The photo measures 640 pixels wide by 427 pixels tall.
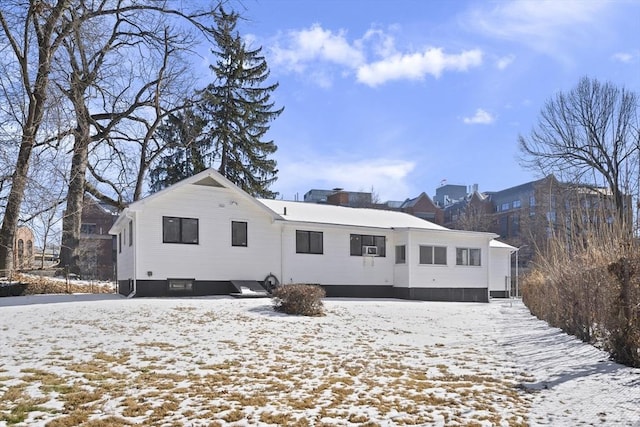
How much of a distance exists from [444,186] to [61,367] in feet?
255

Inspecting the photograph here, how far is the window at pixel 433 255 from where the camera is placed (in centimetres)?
2370

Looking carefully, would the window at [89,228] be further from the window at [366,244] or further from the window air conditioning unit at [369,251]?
the window air conditioning unit at [369,251]

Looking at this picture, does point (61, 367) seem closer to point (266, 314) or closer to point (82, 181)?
point (266, 314)

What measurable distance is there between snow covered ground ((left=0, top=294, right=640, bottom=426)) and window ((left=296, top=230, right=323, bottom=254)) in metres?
7.22

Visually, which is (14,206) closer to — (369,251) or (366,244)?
(366,244)

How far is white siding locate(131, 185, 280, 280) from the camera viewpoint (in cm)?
1802

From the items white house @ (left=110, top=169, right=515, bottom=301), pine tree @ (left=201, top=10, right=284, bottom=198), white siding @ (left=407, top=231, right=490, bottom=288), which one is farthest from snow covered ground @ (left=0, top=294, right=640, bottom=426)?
pine tree @ (left=201, top=10, right=284, bottom=198)

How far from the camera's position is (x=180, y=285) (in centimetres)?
1852

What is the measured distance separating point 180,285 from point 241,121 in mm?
19900

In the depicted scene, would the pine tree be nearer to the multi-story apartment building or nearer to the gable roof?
the multi-story apartment building

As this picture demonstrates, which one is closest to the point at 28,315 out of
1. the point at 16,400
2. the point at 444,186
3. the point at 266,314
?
the point at 266,314

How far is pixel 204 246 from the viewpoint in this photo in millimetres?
18953

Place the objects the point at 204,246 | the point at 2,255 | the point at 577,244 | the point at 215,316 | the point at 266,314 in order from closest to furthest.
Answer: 1. the point at 577,244
2. the point at 215,316
3. the point at 266,314
4. the point at 204,246
5. the point at 2,255

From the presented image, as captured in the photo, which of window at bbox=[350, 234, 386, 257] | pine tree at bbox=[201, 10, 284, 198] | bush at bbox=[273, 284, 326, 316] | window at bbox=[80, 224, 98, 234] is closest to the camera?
bush at bbox=[273, 284, 326, 316]
